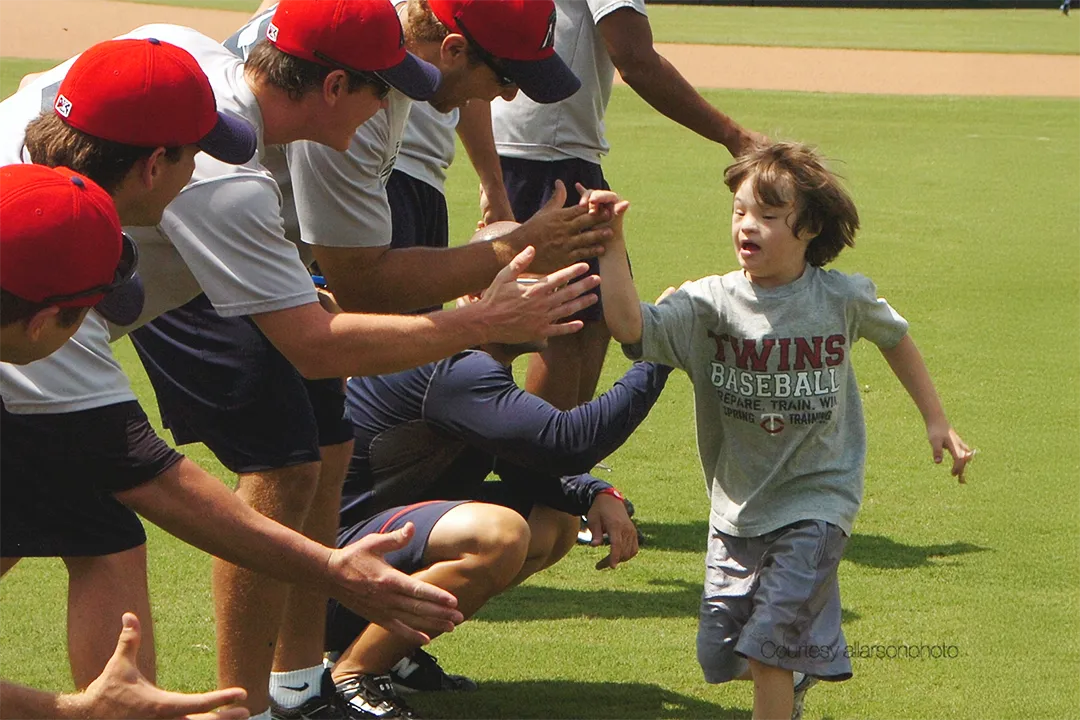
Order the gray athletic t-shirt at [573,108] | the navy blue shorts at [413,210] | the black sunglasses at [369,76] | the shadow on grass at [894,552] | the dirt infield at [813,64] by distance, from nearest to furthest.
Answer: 1. the black sunglasses at [369,76]
2. the navy blue shorts at [413,210]
3. the shadow on grass at [894,552]
4. the gray athletic t-shirt at [573,108]
5. the dirt infield at [813,64]

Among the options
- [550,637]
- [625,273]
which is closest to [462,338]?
[625,273]

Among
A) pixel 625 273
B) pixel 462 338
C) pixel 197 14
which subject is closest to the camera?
pixel 462 338

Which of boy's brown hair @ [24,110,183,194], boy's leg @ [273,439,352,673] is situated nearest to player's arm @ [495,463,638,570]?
boy's leg @ [273,439,352,673]

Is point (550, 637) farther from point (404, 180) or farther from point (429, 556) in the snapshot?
point (404, 180)

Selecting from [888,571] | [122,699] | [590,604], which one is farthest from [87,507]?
[888,571]

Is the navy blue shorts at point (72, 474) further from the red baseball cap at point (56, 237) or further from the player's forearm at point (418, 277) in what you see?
the player's forearm at point (418, 277)

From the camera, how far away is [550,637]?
479 centimetres

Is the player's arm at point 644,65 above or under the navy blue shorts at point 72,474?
above

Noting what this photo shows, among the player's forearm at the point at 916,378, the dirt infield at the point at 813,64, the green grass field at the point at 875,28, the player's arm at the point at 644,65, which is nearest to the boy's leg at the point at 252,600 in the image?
the player's forearm at the point at 916,378

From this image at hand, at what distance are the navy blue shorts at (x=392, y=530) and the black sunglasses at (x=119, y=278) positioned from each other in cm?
128

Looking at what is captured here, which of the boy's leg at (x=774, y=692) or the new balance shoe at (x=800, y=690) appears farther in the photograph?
the new balance shoe at (x=800, y=690)

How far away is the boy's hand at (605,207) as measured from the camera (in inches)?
155

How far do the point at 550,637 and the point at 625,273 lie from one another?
1.40 m

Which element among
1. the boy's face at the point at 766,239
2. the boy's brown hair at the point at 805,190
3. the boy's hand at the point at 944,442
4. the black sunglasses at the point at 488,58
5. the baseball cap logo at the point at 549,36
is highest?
the baseball cap logo at the point at 549,36
